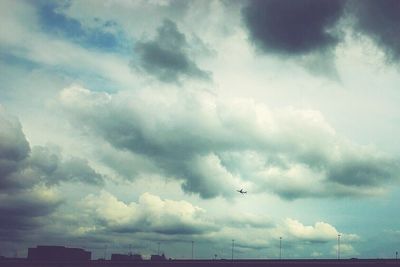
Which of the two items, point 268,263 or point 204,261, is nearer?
point 268,263

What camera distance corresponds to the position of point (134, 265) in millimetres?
155500

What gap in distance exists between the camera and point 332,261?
400 ft

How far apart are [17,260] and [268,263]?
99.6 metres

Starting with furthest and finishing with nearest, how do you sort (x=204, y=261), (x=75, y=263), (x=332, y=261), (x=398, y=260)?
(x=75, y=263)
(x=204, y=261)
(x=332, y=261)
(x=398, y=260)

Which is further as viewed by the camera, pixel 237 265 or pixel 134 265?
pixel 134 265

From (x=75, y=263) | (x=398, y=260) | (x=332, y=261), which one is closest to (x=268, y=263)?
(x=332, y=261)

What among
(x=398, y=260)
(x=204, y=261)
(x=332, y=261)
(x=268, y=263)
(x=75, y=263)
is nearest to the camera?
(x=398, y=260)

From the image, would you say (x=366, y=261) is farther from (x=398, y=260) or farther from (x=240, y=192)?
(x=240, y=192)

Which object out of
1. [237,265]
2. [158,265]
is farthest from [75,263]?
[237,265]

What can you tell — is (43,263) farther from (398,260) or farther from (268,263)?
(398,260)

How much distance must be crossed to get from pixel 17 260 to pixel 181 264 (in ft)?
222

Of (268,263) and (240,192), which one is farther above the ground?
(240,192)

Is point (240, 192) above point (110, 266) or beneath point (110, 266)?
above

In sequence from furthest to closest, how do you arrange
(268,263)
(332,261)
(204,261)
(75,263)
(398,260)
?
1. (75,263)
2. (204,261)
3. (268,263)
4. (332,261)
5. (398,260)
